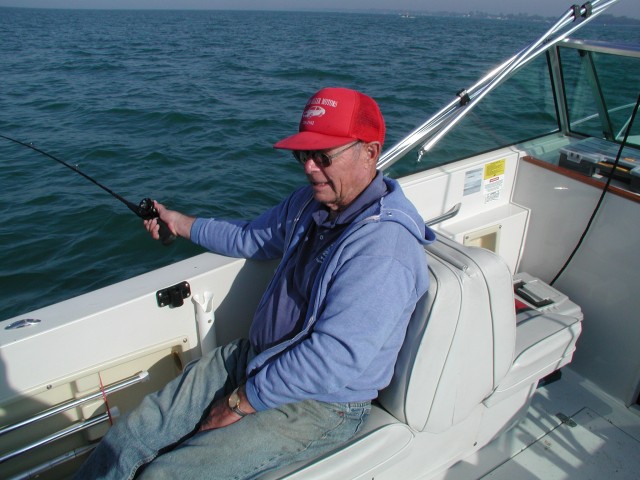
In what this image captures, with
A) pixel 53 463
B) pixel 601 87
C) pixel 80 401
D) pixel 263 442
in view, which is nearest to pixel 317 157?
pixel 263 442

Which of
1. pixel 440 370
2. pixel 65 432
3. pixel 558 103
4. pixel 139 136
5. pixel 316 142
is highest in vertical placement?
pixel 316 142

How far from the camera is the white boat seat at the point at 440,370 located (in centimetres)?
149

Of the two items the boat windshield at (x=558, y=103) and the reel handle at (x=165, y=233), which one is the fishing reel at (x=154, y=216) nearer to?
the reel handle at (x=165, y=233)

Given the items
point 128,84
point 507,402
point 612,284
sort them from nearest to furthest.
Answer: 1. point 507,402
2. point 612,284
3. point 128,84

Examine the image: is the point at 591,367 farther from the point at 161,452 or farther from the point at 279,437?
the point at 161,452

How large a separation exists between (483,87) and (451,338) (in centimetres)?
131

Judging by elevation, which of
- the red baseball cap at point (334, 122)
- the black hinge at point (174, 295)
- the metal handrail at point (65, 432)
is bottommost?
the metal handrail at point (65, 432)

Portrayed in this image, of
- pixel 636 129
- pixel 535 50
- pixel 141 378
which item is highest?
pixel 535 50

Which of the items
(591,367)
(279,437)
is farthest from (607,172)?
(279,437)

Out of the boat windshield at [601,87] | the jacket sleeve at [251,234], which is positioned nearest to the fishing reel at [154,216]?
the jacket sleeve at [251,234]

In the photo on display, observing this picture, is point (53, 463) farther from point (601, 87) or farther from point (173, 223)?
point (601, 87)

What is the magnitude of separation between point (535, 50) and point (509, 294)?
139 cm

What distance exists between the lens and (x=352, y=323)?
137cm

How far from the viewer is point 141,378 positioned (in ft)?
6.04
